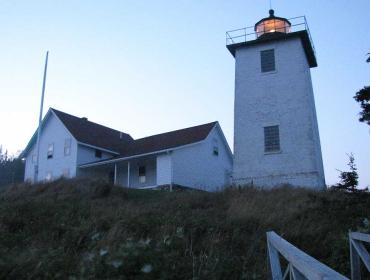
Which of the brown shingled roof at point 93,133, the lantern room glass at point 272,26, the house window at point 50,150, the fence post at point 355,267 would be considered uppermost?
the lantern room glass at point 272,26

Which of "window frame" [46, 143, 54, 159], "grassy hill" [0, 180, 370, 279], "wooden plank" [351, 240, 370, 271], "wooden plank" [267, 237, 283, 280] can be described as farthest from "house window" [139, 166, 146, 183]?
"wooden plank" [267, 237, 283, 280]

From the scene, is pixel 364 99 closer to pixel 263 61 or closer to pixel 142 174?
pixel 263 61

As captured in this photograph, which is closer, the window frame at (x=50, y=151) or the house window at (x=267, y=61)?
the house window at (x=267, y=61)

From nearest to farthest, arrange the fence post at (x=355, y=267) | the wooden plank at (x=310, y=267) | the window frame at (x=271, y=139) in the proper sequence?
the wooden plank at (x=310, y=267), the fence post at (x=355, y=267), the window frame at (x=271, y=139)

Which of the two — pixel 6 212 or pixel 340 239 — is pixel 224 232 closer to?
pixel 340 239

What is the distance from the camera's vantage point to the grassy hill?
5.98 meters

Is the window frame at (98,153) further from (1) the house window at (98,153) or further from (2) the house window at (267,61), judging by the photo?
(2) the house window at (267,61)

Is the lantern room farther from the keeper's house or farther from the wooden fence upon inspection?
the wooden fence

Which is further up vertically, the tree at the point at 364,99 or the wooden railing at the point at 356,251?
the tree at the point at 364,99

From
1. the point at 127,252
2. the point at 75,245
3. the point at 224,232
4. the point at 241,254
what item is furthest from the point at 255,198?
the point at 127,252

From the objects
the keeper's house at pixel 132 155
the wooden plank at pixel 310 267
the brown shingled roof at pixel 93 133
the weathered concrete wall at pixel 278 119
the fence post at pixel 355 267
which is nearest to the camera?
the wooden plank at pixel 310 267

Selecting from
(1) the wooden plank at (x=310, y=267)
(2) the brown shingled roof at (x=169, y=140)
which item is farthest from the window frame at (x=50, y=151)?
(1) the wooden plank at (x=310, y=267)

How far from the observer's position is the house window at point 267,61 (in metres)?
22.2

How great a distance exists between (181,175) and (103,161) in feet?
18.4
